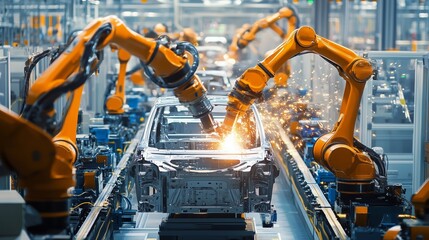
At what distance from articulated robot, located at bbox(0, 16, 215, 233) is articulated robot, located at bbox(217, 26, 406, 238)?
2.05 ft

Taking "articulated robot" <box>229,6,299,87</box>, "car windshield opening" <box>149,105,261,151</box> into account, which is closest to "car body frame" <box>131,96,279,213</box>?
"car windshield opening" <box>149,105,261,151</box>

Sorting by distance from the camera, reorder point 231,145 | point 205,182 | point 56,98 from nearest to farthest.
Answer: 1. point 56,98
2. point 205,182
3. point 231,145

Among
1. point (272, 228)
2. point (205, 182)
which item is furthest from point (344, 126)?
point (272, 228)

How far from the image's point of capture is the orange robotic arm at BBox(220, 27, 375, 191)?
829cm

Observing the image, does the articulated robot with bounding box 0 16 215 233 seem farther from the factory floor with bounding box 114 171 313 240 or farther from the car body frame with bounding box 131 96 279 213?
the factory floor with bounding box 114 171 313 240

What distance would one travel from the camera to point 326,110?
14195 millimetres

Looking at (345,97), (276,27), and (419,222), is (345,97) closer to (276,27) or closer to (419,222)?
(419,222)

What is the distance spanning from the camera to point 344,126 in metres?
8.73

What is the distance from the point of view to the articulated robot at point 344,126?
27.2 ft

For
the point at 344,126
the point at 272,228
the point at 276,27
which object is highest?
the point at 276,27

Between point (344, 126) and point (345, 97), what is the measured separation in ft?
0.98

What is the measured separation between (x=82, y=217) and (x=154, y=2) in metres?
29.3

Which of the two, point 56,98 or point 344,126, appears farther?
point 344,126

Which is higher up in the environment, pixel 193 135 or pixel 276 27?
pixel 276 27
